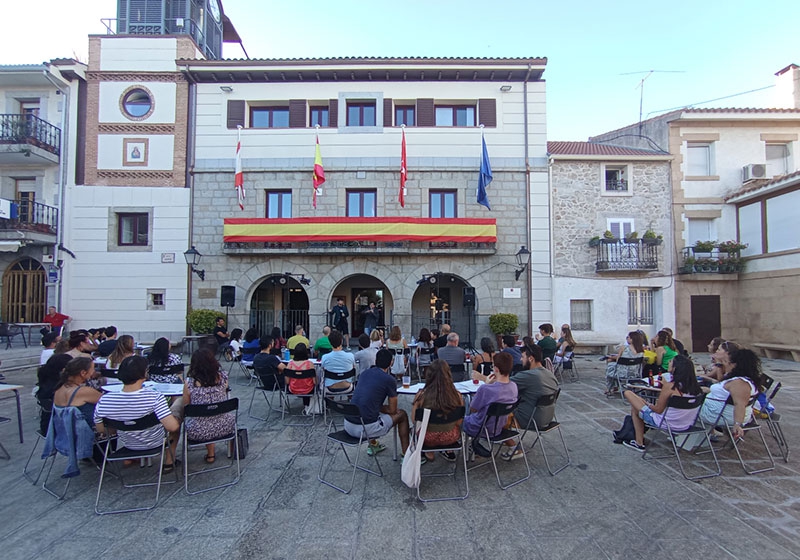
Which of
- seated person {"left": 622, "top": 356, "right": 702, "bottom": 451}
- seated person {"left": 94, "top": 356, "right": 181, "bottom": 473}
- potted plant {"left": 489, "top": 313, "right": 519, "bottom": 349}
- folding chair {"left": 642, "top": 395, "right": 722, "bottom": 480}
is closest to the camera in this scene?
seated person {"left": 94, "top": 356, "right": 181, "bottom": 473}

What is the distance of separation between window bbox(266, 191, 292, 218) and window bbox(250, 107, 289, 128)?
243 centimetres

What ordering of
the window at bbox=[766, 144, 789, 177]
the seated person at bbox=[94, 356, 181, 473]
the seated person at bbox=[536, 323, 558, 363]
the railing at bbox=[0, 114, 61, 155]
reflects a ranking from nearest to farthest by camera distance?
the seated person at bbox=[94, 356, 181, 473], the seated person at bbox=[536, 323, 558, 363], the railing at bbox=[0, 114, 61, 155], the window at bbox=[766, 144, 789, 177]

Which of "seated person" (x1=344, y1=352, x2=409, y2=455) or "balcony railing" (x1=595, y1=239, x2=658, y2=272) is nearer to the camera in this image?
"seated person" (x1=344, y1=352, x2=409, y2=455)

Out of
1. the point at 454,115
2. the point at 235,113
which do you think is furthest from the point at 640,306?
the point at 235,113

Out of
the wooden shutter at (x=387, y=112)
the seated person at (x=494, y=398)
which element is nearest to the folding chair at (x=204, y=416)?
the seated person at (x=494, y=398)

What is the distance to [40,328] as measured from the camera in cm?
1248

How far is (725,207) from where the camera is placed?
1348 centimetres

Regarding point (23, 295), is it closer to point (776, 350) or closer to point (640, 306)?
point (640, 306)

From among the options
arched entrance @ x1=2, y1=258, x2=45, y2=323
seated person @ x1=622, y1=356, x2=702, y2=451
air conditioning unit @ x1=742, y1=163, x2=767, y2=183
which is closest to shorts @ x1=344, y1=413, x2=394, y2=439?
seated person @ x1=622, y1=356, x2=702, y2=451

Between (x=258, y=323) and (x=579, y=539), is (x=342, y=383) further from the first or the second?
(x=258, y=323)

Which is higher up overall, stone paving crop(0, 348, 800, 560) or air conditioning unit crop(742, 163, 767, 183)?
Answer: air conditioning unit crop(742, 163, 767, 183)

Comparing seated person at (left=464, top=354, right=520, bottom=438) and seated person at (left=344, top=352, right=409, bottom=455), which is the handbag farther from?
seated person at (left=464, top=354, right=520, bottom=438)

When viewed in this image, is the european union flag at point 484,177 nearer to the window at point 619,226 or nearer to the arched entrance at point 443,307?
the arched entrance at point 443,307

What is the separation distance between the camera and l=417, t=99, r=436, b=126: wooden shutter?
13195 millimetres
